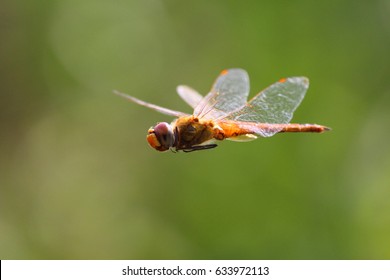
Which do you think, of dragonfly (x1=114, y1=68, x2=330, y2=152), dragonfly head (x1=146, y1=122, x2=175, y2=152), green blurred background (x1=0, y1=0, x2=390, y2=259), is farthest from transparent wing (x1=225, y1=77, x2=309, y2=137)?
green blurred background (x1=0, y1=0, x2=390, y2=259)

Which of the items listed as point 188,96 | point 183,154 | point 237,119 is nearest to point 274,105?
point 237,119

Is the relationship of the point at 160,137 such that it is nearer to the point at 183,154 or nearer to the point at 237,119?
the point at 237,119

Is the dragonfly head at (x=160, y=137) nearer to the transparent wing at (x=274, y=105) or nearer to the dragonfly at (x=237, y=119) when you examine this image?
the dragonfly at (x=237, y=119)

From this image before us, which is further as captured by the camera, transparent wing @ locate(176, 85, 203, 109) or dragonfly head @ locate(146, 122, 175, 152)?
transparent wing @ locate(176, 85, 203, 109)

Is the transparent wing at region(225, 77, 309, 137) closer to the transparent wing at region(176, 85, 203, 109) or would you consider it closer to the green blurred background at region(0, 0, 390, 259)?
the transparent wing at region(176, 85, 203, 109)

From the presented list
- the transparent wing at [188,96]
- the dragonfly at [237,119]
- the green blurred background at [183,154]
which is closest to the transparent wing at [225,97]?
the dragonfly at [237,119]
